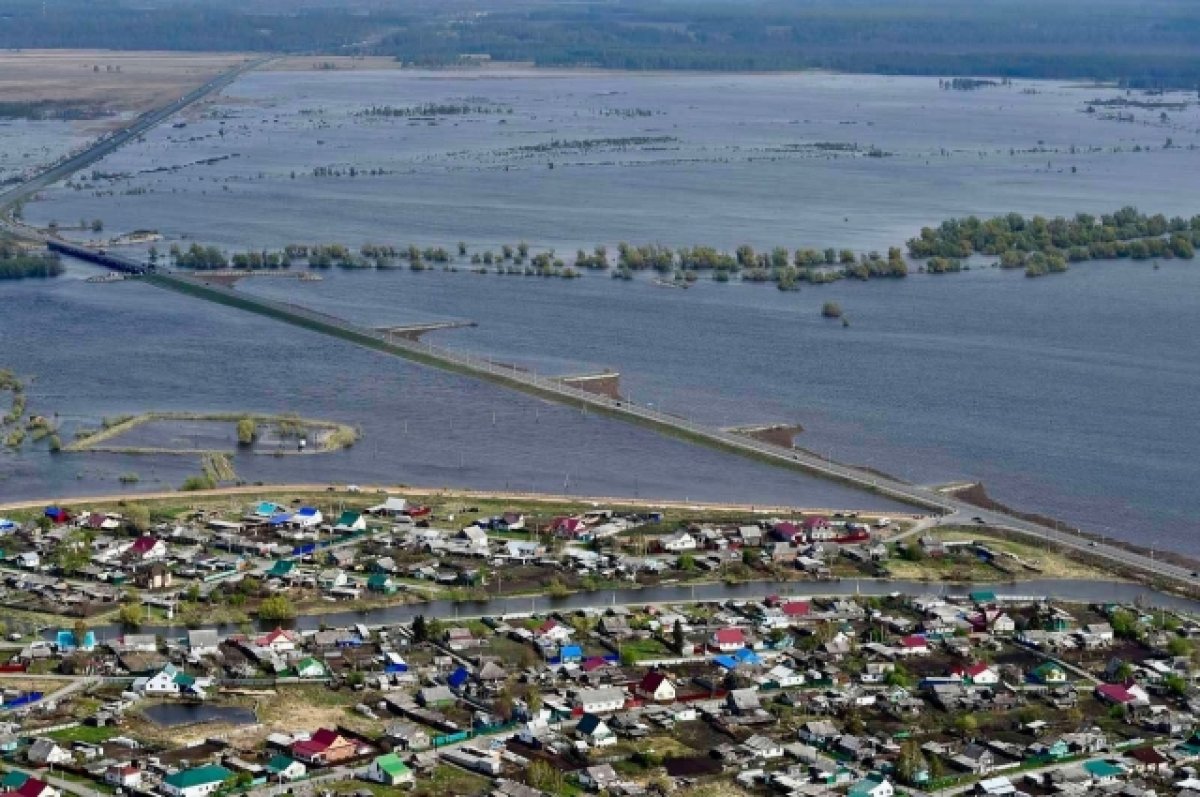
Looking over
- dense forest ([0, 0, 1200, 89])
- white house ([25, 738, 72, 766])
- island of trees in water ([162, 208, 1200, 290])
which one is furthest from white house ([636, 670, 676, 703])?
dense forest ([0, 0, 1200, 89])

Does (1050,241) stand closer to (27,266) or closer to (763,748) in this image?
(27,266)

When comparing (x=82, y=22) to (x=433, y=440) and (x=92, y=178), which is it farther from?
(x=433, y=440)

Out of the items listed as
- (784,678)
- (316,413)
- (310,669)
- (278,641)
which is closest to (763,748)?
(784,678)

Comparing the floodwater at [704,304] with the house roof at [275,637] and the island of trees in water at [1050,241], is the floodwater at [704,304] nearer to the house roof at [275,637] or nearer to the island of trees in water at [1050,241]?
the island of trees in water at [1050,241]

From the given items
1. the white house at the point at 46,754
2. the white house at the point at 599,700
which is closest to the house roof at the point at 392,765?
the white house at the point at 599,700

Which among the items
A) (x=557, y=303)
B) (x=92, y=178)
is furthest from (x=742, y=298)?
(x=92, y=178)

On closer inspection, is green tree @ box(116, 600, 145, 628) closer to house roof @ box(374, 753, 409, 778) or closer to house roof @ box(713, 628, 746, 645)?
house roof @ box(374, 753, 409, 778)
